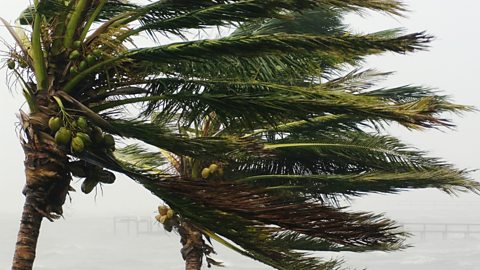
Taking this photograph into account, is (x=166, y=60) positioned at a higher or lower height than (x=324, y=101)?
higher

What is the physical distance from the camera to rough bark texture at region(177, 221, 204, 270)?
36.2 ft

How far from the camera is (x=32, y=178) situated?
6.14m

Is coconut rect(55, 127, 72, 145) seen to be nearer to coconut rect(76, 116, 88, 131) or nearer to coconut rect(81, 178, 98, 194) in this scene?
coconut rect(76, 116, 88, 131)

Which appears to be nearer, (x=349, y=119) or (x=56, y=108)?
(x=56, y=108)

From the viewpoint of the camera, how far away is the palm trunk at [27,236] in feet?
20.3

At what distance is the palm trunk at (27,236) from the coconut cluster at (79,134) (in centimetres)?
72

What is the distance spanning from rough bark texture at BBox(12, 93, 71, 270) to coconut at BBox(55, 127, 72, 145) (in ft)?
0.70

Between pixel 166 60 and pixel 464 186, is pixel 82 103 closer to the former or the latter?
pixel 166 60

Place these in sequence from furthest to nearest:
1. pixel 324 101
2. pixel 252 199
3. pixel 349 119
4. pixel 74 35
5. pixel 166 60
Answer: pixel 349 119, pixel 74 35, pixel 166 60, pixel 324 101, pixel 252 199

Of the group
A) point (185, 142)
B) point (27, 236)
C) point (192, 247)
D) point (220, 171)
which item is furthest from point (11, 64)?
point (192, 247)

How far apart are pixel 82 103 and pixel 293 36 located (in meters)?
2.12

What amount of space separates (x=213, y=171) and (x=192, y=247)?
5.41ft

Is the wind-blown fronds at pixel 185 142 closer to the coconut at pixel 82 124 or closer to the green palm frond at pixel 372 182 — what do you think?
the coconut at pixel 82 124

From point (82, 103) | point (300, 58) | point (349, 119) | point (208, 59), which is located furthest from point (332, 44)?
point (349, 119)
